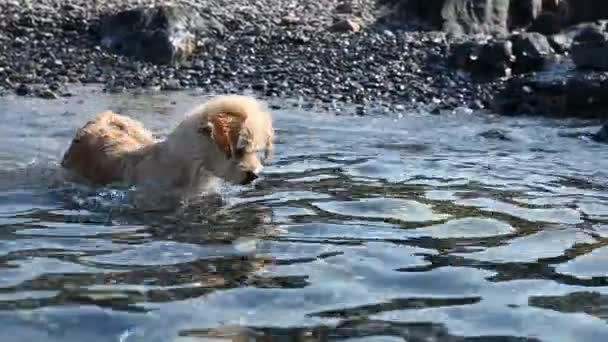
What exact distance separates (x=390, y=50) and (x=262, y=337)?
1167 centimetres

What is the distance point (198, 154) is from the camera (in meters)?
8.29

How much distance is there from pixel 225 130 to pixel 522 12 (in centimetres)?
1244

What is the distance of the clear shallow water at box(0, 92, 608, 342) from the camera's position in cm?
520

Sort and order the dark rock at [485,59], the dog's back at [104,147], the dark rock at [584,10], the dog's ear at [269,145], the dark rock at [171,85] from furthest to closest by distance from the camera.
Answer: the dark rock at [584,10]
the dark rock at [485,59]
the dark rock at [171,85]
the dog's back at [104,147]
the dog's ear at [269,145]

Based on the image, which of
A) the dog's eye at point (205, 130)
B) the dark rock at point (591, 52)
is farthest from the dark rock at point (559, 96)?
the dog's eye at point (205, 130)

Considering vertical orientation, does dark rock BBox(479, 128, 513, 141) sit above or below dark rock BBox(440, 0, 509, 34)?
below

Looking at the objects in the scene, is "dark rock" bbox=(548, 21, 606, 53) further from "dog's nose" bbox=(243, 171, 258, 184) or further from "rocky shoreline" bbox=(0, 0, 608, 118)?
"dog's nose" bbox=(243, 171, 258, 184)

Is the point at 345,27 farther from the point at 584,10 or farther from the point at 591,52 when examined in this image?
the point at 584,10

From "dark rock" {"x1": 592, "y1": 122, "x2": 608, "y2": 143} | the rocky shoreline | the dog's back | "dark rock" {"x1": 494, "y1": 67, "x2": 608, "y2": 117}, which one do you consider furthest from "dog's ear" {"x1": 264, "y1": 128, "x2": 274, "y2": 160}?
"dark rock" {"x1": 494, "y1": 67, "x2": 608, "y2": 117}

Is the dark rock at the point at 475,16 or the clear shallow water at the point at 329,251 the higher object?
the dark rock at the point at 475,16

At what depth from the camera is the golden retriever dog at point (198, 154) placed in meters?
8.12

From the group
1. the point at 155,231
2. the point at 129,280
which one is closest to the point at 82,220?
the point at 155,231

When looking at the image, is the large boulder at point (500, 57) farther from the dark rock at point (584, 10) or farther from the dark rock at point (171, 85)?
the dark rock at point (584, 10)

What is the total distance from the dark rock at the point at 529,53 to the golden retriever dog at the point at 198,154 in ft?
26.1
